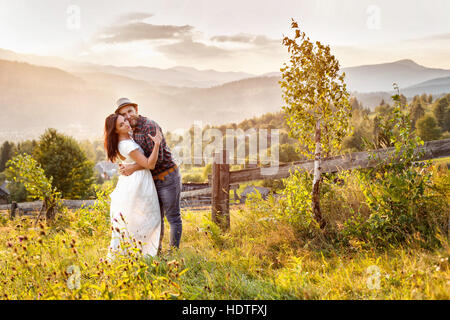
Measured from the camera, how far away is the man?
404 cm

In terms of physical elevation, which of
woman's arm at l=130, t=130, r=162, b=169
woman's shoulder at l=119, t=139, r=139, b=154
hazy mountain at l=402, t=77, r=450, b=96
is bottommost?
woman's arm at l=130, t=130, r=162, b=169

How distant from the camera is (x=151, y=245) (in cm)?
430

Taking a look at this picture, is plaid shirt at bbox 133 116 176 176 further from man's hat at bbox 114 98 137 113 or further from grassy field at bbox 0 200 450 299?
grassy field at bbox 0 200 450 299

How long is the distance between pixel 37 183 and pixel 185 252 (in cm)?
429

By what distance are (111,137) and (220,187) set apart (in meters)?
2.12

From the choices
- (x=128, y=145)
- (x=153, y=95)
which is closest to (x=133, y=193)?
(x=128, y=145)

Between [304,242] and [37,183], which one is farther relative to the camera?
[37,183]

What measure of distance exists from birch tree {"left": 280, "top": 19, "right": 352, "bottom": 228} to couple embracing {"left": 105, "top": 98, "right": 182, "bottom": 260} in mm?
1774

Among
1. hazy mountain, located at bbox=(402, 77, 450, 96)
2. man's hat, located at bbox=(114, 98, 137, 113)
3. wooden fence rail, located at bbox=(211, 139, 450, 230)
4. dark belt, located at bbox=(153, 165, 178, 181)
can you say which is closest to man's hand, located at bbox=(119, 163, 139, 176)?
dark belt, located at bbox=(153, 165, 178, 181)
